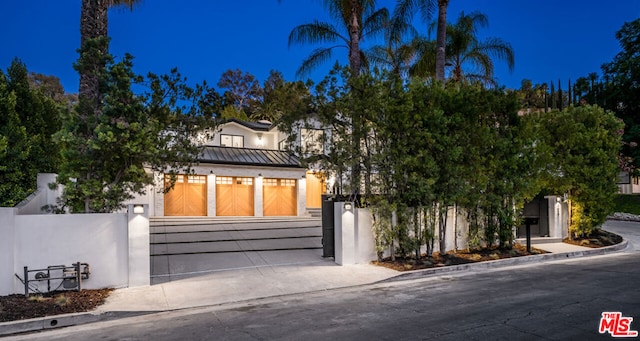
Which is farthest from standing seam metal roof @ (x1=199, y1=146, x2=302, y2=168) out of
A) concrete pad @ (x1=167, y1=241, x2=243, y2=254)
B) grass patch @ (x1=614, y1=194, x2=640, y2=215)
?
grass patch @ (x1=614, y1=194, x2=640, y2=215)

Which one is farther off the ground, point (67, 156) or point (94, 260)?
point (67, 156)

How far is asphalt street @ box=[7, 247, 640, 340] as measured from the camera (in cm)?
577

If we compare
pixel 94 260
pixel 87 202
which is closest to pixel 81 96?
pixel 87 202

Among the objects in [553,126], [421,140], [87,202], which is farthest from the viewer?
[553,126]

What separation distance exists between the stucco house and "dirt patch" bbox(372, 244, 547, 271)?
9.90 meters

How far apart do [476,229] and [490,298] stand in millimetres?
5524

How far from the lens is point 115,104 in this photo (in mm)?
9000

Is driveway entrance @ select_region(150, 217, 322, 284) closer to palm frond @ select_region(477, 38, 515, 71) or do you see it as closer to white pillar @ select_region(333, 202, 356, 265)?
white pillar @ select_region(333, 202, 356, 265)

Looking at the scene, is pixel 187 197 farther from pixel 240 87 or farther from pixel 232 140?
pixel 240 87

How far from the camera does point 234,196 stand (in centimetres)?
2269

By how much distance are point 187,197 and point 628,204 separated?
2950 centimetres

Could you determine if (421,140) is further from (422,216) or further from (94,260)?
(94,260)

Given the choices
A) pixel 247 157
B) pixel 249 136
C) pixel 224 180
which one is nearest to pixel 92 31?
pixel 224 180

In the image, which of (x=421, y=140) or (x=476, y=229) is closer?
(x=421, y=140)
